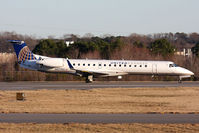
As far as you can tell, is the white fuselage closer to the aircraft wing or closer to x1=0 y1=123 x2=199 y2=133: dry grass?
the aircraft wing

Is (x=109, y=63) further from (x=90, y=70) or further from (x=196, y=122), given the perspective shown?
(x=196, y=122)

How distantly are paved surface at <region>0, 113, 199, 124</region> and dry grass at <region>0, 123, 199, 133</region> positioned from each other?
1.30 meters

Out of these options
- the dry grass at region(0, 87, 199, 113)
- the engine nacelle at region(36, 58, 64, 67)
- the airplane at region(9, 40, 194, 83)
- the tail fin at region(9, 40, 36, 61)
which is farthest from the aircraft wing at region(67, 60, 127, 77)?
the dry grass at region(0, 87, 199, 113)

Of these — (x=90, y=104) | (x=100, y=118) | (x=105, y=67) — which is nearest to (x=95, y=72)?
(x=105, y=67)

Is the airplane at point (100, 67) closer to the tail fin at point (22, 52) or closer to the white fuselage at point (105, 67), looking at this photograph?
the white fuselage at point (105, 67)

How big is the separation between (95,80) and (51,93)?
890 inches

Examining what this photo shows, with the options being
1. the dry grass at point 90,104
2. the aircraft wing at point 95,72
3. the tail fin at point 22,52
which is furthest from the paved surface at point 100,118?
the tail fin at point 22,52

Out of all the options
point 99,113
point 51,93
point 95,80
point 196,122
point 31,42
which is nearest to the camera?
point 196,122

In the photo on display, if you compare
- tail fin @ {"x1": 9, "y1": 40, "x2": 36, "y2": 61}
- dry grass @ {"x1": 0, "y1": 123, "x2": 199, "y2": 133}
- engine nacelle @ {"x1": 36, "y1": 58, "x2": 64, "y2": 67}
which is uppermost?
tail fin @ {"x1": 9, "y1": 40, "x2": 36, "y2": 61}

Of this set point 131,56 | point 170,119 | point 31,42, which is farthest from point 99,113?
point 31,42

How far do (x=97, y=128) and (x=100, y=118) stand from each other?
283 cm

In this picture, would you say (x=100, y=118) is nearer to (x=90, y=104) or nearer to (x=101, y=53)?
(x=90, y=104)

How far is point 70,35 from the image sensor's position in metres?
162

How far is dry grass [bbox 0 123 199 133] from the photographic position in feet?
45.4
